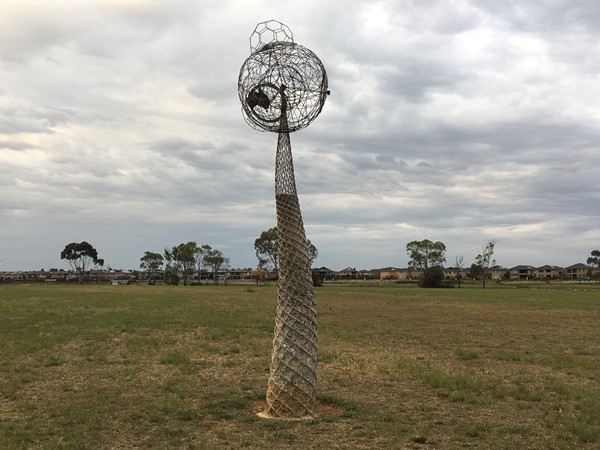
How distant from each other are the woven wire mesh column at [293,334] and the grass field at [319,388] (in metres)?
0.36

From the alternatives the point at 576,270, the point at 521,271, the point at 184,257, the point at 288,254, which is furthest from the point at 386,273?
the point at 288,254

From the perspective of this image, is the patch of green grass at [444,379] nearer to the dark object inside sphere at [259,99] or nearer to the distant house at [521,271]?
the dark object inside sphere at [259,99]

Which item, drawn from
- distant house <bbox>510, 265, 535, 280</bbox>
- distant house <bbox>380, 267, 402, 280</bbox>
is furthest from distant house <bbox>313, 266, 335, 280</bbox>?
distant house <bbox>510, 265, 535, 280</bbox>

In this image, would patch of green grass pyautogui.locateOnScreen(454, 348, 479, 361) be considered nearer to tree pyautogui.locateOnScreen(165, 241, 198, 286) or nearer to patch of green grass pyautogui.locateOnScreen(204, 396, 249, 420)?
patch of green grass pyautogui.locateOnScreen(204, 396, 249, 420)

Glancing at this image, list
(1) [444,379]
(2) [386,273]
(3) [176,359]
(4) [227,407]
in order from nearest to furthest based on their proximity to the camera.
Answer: (4) [227,407]
(1) [444,379]
(3) [176,359]
(2) [386,273]

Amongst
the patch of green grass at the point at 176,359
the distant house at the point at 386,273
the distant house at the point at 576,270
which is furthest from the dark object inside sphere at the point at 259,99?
the distant house at the point at 576,270

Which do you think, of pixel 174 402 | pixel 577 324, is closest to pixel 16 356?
pixel 174 402

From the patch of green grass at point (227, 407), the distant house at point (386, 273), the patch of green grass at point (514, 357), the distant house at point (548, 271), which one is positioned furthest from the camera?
the distant house at point (386, 273)

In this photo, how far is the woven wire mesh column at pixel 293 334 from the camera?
787cm

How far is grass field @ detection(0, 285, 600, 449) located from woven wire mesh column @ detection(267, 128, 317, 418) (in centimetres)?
36

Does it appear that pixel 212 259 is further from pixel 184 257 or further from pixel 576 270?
pixel 576 270

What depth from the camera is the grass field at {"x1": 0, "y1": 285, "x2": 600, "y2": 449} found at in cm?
702

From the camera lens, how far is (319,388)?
1010 centimetres

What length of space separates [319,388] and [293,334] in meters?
2.69
